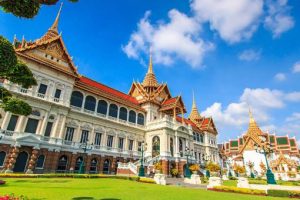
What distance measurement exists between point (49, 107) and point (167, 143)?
19606 millimetres

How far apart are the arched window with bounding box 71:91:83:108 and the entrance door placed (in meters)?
9.02

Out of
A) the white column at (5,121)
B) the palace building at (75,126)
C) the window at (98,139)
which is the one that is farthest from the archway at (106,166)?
the white column at (5,121)

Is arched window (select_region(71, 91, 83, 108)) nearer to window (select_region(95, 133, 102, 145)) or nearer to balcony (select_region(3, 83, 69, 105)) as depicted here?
balcony (select_region(3, 83, 69, 105))

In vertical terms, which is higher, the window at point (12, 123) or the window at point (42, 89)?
the window at point (42, 89)

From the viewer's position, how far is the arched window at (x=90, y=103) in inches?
1182

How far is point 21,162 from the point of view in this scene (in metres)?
21.4

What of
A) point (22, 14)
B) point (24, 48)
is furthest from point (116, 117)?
point (22, 14)

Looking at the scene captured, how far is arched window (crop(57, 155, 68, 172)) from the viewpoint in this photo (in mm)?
24573

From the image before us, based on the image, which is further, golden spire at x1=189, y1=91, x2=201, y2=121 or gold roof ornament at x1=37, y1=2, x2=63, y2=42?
golden spire at x1=189, y1=91, x2=201, y2=121

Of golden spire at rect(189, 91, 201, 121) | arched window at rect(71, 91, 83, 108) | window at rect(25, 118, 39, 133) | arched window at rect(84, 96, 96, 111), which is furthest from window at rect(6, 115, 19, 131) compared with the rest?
golden spire at rect(189, 91, 201, 121)

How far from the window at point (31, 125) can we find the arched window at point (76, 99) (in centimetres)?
592

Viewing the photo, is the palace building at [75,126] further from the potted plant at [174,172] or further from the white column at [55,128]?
the potted plant at [174,172]

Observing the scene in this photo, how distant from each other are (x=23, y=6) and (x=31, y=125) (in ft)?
61.4

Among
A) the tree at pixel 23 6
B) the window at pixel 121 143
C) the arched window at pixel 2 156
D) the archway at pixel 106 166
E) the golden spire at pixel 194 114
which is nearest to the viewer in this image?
the tree at pixel 23 6
